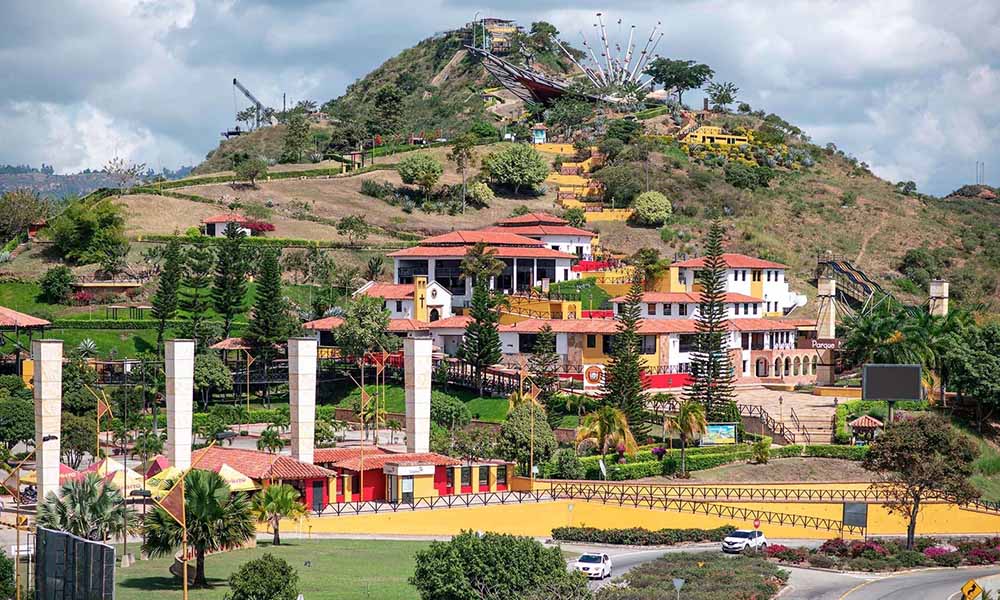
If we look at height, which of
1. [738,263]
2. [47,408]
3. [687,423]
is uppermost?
[738,263]

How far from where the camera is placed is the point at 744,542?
54.4 metres

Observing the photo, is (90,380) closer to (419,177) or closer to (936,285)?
(936,285)

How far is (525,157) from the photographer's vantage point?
14025 centimetres

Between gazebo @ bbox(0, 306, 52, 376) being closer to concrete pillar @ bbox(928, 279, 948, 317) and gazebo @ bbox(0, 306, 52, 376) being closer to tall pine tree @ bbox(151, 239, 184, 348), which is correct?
tall pine tree @ bbox(151, 239, 184, 348)

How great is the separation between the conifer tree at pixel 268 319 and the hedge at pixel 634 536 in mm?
32964

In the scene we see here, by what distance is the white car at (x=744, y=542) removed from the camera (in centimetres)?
5403

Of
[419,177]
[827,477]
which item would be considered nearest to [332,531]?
[827,477]

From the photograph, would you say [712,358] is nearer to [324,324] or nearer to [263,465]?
[324,324]

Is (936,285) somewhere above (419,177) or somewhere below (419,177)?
below

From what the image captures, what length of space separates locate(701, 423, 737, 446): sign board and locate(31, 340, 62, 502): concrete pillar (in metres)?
29.8

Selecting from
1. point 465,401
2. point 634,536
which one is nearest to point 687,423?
point 634,536

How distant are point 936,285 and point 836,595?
1983 inches

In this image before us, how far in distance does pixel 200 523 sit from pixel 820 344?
53895mm

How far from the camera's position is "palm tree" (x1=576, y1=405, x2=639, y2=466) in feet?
221
